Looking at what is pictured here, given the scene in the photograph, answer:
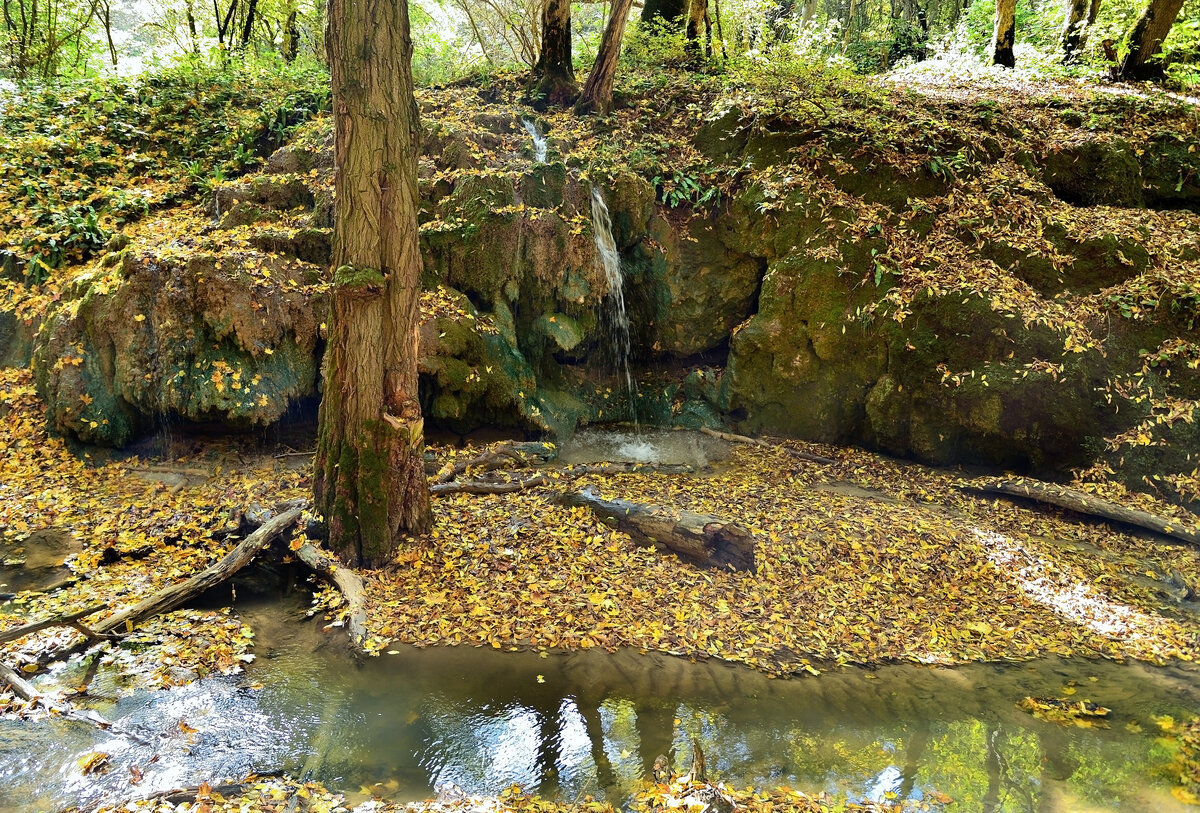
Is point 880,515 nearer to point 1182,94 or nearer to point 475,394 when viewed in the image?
point 475,394

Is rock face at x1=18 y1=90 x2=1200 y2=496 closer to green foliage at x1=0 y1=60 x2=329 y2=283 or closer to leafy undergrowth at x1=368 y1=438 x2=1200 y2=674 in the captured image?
green foliage at x1=0 y1=60 x2=329 y2=283

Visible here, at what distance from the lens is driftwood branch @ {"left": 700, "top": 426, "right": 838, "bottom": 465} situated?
8.98m

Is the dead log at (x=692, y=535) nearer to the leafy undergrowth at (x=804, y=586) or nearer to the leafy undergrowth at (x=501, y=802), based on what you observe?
the leafy undergrowth at (x=804, y=586)

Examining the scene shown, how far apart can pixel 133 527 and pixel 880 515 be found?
26.9 ft

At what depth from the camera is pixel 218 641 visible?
4750 millimetres

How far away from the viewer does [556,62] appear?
40.8 feet

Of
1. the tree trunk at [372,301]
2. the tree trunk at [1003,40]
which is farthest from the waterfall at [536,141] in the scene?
the tree trunk at [1003,40]

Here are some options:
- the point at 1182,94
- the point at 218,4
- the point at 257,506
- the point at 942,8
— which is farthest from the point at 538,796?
the point at 942,8

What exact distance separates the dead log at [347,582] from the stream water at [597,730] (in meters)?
0.21

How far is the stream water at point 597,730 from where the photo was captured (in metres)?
3.60

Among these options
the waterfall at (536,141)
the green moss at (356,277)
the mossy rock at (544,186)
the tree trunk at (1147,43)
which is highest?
the tree trunk at (1147,43)

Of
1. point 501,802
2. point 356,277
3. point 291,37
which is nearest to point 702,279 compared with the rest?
point 356,277

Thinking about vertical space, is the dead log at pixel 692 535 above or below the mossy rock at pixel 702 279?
below

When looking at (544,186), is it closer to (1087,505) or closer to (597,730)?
(597,730)
